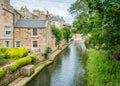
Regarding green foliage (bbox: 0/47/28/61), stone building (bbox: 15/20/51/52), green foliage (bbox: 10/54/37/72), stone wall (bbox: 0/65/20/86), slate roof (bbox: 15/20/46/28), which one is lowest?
stone wall (bbox: 0/65/20/86)

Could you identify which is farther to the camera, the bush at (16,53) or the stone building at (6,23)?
the stone building at (6,23)

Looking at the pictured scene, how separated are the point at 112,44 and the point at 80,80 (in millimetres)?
8746

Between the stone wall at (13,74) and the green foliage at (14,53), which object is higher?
the green foliage at (14,53)

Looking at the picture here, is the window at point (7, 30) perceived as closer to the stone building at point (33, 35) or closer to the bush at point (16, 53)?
the stone building at point (33, 35)

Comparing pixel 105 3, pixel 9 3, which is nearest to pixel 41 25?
pixel 9 3

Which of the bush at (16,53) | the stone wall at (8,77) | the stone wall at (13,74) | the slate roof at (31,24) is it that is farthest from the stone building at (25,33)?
the stone wall at (8,77)

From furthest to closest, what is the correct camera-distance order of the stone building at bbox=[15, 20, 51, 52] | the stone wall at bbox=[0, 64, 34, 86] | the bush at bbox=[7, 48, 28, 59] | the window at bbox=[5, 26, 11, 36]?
1. the stone building at bbox=[15, 20, 51, 52]
2. the window at bbox=[5, 26, 11, 36]
3. the bush at bbox=[7, 48, 28, 59]
4. the stone wall at bbox=[0, 64, 34, 86]

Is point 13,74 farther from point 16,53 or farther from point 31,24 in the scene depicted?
point 31,24

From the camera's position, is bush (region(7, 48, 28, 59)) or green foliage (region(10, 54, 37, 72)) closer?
green foliage (region(10, 54, 37, 72))

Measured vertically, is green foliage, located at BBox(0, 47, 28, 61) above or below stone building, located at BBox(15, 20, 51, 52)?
below

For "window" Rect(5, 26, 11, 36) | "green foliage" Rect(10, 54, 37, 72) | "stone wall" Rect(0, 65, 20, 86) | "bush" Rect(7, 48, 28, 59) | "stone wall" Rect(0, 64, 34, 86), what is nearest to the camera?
"stone wall" Rect(0, 65, 20, 86)

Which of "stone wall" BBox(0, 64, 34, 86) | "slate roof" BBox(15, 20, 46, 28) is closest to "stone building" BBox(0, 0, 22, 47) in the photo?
"slate roof" BBox(15, 20, 46, 28)

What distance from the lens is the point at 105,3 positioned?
868 centimetres

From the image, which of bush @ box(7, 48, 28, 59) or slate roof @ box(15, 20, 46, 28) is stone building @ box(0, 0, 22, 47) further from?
bush @ box(7, 48, 28, 59)
